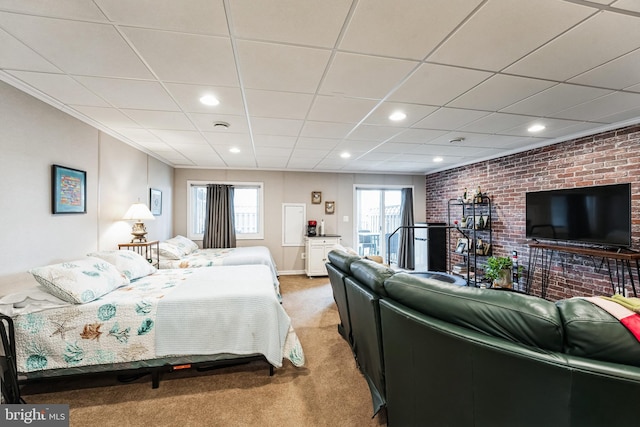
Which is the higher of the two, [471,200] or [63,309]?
[471,200]

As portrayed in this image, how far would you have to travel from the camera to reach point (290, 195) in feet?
19.3

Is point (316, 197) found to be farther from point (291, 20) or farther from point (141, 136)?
point (291, 20)

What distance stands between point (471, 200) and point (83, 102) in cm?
561

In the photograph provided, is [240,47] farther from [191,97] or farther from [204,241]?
[204,241]

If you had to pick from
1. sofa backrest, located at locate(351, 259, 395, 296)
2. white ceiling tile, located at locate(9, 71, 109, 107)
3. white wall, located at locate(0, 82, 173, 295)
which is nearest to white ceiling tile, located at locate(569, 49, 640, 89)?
sofa backrest, located at locate(351, 259, 395, 296)

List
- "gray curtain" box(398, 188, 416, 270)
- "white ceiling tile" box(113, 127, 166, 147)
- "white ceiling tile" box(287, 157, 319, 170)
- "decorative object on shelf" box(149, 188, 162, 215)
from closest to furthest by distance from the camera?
"white ceiling tile" box(113, 127, 166, 147) → "decorative object on shelf" box(149, 188, 162, 215) → "white ceiling tile" box(287, 157, 319, 170) → "gray curtain" box(398, 188, 416, 270)

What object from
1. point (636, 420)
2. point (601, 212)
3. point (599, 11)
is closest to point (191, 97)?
point (599, 11)

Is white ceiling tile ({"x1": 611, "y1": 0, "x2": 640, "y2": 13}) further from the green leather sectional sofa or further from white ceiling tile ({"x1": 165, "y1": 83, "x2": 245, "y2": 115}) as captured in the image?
white ceiling tile ({"x1": 165, "y1": 83, "x2": 245, "y2": 115})

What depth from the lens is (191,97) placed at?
7.37 feet

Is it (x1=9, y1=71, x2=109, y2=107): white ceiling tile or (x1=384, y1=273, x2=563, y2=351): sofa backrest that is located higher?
(x1=9, y1=71, x2=109, y2=107): white ceiling tile

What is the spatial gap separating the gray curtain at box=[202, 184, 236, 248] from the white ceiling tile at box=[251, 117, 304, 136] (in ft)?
8.88

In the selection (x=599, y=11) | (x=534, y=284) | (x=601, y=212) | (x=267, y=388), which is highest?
(x=599, y=11)

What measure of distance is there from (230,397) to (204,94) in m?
2.39

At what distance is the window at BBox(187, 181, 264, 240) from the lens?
18.5 feet
